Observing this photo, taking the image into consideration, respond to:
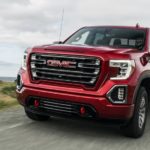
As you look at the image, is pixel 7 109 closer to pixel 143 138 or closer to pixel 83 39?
pixel 83 39

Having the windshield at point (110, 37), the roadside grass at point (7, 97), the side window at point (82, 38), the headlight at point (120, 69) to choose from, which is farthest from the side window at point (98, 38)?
the roadside grass at point (7, 97)

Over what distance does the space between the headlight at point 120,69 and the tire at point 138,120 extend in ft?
1.63

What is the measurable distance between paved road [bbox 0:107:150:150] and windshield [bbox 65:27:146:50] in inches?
58.0

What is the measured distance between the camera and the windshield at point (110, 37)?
8.34 m

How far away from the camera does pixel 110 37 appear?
28.3 ft

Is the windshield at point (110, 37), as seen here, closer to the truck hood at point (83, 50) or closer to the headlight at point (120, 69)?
the truck hood at point (83, 50)

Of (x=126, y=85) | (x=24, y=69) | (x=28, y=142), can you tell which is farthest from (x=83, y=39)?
(x=28, y=142)

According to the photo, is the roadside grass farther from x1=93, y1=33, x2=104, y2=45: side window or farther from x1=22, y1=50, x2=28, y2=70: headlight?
x1=93, y1=33, x2=104, y2=45: side window

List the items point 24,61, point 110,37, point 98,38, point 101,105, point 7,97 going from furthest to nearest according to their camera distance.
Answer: point 7,97 < point 98,38 < point 110,37 < point 24,61 < point 101,105

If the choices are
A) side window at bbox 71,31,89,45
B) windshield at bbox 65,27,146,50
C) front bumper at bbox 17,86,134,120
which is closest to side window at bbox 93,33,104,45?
windshield at bbox 65,27,146,50

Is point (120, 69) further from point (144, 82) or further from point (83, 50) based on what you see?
point (144, 82)

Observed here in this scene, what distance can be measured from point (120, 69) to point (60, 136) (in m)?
1.35

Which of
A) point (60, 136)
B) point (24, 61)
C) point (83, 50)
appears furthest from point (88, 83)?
point (24, 61)

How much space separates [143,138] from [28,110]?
1.85 m
